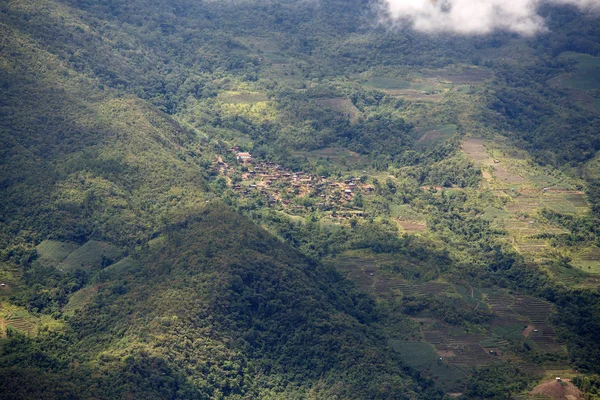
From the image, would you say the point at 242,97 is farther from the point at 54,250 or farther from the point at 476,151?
the point at 54,250

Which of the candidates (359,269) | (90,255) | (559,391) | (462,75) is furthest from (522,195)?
(90,255)

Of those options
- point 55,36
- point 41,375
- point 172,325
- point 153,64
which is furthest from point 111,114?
point 41,375

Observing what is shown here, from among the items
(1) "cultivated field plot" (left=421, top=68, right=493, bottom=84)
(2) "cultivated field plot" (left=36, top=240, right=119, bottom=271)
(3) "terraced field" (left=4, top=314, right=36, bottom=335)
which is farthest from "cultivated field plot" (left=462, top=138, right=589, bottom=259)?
(3) "terraced field" (left=4, top=314, right=36, bottom=335)

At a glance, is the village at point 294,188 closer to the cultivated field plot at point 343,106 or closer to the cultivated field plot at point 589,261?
Result: the cultivated field plot at point 343,106

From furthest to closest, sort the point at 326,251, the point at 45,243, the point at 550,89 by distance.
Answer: the point at 550,89
the point at 326,251
the point at 45,243

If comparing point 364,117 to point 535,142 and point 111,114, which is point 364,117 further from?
point 111,114

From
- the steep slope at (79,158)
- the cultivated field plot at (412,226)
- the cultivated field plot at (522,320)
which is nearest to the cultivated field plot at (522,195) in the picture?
the cultivated field plot at (412,226)
